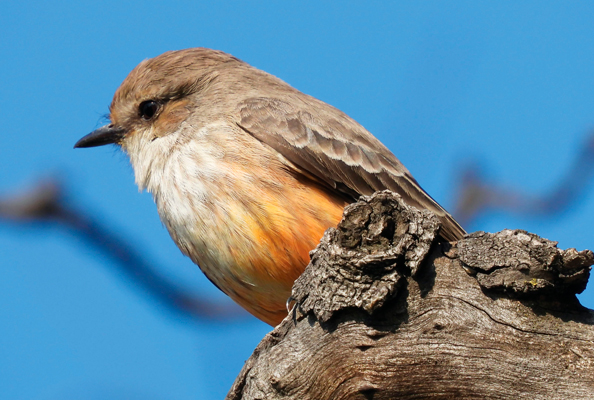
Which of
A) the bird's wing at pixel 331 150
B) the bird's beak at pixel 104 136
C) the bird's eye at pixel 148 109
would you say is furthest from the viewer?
the bird's beak at pixel 104 136

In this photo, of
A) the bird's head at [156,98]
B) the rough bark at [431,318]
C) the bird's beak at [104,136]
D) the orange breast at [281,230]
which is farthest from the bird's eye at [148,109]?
the rough bark at [431,318]

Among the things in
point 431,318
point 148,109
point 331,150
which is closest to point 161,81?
point 148,109

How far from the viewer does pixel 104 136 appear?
322 inches

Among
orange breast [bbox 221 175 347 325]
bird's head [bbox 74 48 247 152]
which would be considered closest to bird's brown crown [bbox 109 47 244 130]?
bird's head [bbox 74 48 247 152]

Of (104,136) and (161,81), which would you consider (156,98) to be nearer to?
(161,81)

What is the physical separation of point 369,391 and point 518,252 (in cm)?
124

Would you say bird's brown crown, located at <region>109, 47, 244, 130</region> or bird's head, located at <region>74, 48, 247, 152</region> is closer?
bird's head, located at <region>74, 48, 247, 152</region>

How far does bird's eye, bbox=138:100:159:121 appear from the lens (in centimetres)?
788

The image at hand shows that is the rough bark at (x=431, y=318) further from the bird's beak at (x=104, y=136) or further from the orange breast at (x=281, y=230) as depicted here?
the bird's beak at (x=104, y=136)

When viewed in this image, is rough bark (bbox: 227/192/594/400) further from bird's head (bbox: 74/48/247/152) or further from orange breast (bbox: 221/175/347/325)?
bird's head (bbox: 74/48/247/152)

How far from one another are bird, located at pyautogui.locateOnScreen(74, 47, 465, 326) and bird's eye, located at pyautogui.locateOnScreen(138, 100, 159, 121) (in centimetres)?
1

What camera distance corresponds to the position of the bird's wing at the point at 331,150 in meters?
6.78

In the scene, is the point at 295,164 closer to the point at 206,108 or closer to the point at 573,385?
the point at 206,108

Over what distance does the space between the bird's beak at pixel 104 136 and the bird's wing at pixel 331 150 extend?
172 centimetres
